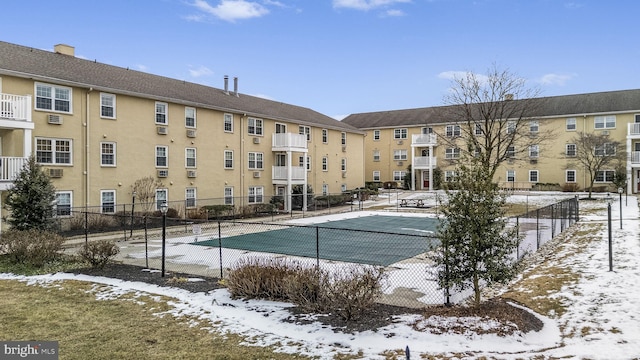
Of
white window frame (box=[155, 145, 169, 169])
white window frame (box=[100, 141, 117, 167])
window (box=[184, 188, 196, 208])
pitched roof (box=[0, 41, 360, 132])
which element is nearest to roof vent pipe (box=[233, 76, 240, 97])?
pitched roof (box=[0, 41, 360, 132])

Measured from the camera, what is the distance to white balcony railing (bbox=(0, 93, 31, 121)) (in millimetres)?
17906

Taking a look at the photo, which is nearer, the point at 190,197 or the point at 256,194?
the point at 190,197

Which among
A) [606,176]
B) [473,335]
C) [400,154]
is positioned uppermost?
[400,154]

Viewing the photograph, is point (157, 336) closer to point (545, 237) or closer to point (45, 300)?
point (45, 300)

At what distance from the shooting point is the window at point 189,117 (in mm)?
26734

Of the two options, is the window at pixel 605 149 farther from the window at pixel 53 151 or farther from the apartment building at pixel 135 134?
the window at pixel 53 151

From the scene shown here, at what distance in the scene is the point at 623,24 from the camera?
20.1 meters

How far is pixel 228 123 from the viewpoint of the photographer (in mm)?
29562

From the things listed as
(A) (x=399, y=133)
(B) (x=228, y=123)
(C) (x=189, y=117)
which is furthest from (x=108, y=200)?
(A) (x=399, y=133)

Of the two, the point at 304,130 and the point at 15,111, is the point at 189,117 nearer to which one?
the point at 15,111

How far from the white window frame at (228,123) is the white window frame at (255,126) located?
1.70 metres

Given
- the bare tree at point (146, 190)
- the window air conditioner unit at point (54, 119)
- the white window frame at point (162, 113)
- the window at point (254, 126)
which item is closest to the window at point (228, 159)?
the window at point (254, 126)

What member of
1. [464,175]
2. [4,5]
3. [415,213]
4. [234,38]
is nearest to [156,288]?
[464,175]

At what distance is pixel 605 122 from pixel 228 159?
38235 millimetres
